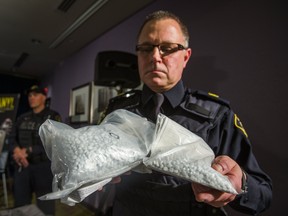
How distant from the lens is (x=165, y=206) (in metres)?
0.53

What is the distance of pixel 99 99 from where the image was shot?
2365mm

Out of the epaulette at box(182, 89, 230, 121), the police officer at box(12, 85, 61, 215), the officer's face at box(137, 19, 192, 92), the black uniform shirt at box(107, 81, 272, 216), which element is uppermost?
the officer's face at box(137, 19, 192, 92)

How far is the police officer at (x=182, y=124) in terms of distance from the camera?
52 centimetres

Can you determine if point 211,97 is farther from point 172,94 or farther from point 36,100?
point 36,100

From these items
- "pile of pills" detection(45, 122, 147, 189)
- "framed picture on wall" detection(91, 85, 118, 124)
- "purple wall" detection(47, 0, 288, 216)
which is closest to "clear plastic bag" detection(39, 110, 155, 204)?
"pile of pills" detection(45, 122, 147, 189)

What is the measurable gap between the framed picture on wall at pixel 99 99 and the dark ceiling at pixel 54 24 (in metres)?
0.67

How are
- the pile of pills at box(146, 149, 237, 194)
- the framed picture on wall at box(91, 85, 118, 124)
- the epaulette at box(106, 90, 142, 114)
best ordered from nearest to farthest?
the pile of pills at box(146, 149, 237, 194)
the epaulette at box(106, 90, 142, 114)
the framed picture on wall at box(91, 85, 118, 124)

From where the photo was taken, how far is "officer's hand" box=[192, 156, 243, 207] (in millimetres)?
340

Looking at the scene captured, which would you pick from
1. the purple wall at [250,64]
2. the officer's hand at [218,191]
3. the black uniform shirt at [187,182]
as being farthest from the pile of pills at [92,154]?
the purple wall at [250,64]

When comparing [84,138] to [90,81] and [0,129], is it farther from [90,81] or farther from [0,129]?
[0,129]

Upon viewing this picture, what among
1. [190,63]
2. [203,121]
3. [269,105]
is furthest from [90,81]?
[203,121]

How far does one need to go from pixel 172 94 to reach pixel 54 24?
2.11 m

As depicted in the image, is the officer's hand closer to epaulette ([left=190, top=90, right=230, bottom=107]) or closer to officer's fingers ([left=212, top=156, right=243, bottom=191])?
officer's fingers ([left=212, top=156, right=243, bottom=191])

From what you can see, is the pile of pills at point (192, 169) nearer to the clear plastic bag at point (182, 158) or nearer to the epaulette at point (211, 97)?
the clear plastic bag at point (182, 158)
